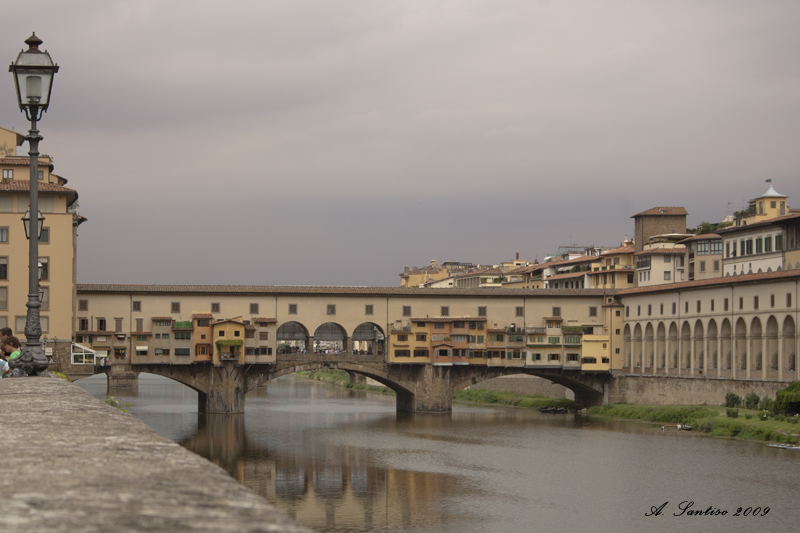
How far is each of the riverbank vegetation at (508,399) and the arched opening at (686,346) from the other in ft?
28.4

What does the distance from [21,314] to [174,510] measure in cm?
4848

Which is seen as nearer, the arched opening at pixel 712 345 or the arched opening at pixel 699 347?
the arched opening at pixel 712 345

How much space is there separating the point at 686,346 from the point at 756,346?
24.0ft

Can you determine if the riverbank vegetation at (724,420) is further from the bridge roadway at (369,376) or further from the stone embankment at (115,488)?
the stone embankment at (115,488)

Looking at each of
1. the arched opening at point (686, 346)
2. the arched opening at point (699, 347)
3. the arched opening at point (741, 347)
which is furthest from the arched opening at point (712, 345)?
the arched opening at point (686, 346)

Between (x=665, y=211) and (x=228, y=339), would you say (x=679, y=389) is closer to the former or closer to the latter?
(x=228, y=339)

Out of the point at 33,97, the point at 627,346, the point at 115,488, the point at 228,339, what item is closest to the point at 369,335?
the point at 228,339

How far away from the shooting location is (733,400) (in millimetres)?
43750

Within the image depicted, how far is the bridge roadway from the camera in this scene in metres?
52.6

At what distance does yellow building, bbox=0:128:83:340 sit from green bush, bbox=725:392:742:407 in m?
32.9

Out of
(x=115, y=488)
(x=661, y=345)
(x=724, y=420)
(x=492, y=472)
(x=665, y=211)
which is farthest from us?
(x=665, y=211)

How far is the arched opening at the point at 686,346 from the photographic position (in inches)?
2045

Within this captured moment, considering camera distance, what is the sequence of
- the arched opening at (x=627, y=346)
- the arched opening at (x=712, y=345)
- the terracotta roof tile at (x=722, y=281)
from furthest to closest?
1. the arched opening at (x=627, y=346)
2. the arched opening at (x=712, y=345)
3. the terracotta roof tile at (x=722, y=281)

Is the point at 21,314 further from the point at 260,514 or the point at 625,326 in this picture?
the point at 260,514
